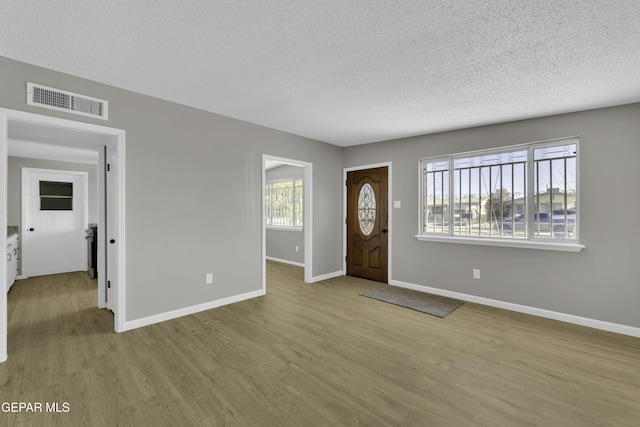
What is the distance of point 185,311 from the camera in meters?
3.51

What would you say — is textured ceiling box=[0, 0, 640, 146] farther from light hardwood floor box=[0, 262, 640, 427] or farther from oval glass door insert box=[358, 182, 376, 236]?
light hardwood floor box=[0, 262, 640, 427]

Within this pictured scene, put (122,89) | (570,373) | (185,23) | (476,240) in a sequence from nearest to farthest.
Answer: (185,23)
(570,373)
(122,89)
(476,240)

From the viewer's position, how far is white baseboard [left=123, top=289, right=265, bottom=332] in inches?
123

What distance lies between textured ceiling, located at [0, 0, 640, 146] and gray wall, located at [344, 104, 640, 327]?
0.31m

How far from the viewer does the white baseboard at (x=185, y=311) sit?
3121mm

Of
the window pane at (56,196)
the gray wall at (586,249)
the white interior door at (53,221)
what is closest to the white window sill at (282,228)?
the gray wall at (586,249)

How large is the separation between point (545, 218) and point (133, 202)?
4.92 meters

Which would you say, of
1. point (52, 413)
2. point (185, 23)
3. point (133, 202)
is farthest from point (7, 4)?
point (52, 413)

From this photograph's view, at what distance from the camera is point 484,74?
260cm

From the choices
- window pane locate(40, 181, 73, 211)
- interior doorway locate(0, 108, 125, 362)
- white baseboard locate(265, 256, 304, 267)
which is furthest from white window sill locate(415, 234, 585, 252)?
window pane locate(40, 181, 73, 211)

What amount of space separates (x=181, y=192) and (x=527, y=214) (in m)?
4.42

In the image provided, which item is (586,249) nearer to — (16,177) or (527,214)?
(527,214)

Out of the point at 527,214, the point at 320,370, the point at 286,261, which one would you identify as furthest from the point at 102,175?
the point at 527,214

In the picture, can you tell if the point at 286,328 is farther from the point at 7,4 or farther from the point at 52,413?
the point at 7,4
